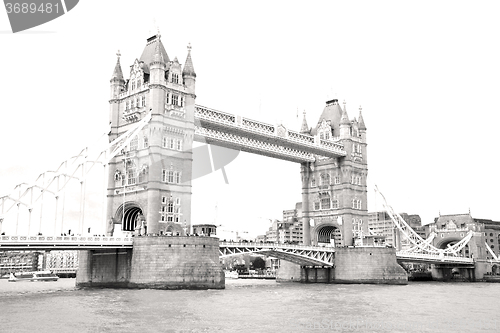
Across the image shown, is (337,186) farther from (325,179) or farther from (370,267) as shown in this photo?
(370,267)

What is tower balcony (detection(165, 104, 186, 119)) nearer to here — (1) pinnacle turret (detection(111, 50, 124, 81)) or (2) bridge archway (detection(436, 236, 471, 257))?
(1) pinnacle turret (detection(111, 50, 124, 81))

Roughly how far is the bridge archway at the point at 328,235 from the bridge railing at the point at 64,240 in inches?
1626

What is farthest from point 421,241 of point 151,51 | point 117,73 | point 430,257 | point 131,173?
point 117,73

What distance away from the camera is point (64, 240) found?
50.5m

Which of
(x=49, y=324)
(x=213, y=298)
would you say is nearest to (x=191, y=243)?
(x=213, y=298)

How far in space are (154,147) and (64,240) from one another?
15835 millimetres

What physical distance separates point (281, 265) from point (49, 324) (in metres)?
62.2

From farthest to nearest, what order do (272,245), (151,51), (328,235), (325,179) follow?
(328,235), (325,179), (272,245), (151,51)

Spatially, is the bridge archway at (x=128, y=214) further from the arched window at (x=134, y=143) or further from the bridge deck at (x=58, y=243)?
the bridge deck at (x=58, y=243)

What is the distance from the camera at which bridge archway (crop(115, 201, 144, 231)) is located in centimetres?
6465

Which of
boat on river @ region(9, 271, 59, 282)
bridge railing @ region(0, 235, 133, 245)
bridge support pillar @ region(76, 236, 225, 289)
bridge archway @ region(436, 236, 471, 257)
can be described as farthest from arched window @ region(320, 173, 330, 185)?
boat on river @ region(9, 271, 59, 282)

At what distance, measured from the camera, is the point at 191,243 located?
187 ft

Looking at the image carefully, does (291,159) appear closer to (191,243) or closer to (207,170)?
(207,170)

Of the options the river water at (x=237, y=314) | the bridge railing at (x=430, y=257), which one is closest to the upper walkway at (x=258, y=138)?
the bridge railing at (x=430, y=257)
